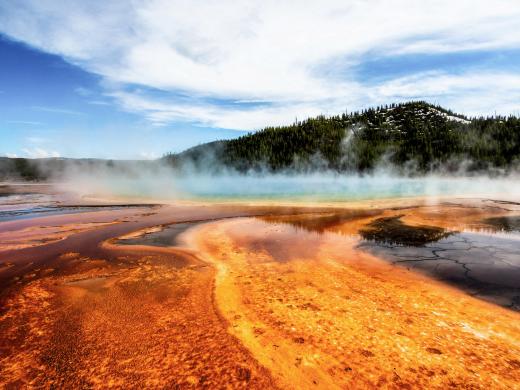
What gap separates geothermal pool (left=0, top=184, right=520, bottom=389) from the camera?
3.78 m

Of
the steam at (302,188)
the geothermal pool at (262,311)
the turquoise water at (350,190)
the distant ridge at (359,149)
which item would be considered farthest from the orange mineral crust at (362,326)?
the distant ridge at (359,149)

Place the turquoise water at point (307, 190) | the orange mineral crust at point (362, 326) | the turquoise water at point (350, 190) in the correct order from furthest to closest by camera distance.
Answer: the turquoise water at point (350, 190) → the turquoise water at point (307, 190) → the orange mineral crust at point (362, 326)

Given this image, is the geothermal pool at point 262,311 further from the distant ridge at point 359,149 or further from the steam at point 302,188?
the distant ridge at point 359,149

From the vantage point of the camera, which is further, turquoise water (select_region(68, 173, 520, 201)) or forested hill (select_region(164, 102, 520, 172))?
forested hill (select_region(164, 102, 520, 172))

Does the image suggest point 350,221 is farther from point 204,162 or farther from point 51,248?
point 204,162

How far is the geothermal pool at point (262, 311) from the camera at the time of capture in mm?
3777

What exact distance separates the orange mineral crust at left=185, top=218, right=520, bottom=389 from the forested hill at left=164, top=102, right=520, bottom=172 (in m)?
82.0

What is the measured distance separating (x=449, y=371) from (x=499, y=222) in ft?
44.9

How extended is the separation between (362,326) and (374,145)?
102 meters

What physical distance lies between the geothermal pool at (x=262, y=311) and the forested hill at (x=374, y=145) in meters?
80.3

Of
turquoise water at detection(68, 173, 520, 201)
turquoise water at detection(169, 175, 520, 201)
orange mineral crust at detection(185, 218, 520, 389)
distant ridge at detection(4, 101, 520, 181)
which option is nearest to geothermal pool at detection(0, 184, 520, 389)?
orange mineral crust at detection(185, 218, 520, 389)

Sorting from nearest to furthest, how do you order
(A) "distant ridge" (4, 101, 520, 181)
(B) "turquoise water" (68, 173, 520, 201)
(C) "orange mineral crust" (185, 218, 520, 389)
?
1. (C) "orange mineral crust" (185, 218, 520, 389)
2. (B) "turquoise water" (68, 173, 520, 201)
3. (A) "distant ridge" (4, 101, 520, 181)

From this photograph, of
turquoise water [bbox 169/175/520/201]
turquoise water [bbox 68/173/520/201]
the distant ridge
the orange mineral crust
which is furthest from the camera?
the distant ridge

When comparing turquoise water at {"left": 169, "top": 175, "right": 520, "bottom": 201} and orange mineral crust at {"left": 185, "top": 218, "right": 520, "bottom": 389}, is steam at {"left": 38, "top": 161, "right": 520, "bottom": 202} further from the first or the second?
orange mineral crust at {"left": 185, "top": 218, "right": 520, "bottom": 389}
